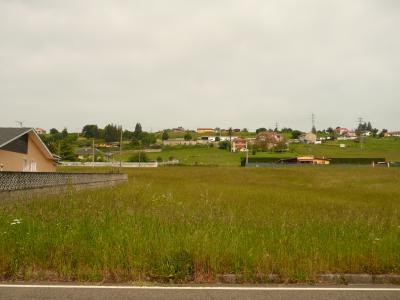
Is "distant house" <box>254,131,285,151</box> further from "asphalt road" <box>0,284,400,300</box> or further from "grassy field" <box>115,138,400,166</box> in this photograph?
"asphalt road" <box>0,284,400,300</box>

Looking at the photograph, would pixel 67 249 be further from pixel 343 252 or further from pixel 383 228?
pixel 383 228

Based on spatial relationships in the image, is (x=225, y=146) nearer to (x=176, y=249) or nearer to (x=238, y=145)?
(x=238, y=145)

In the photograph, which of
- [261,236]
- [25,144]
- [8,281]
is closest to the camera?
[8,281]

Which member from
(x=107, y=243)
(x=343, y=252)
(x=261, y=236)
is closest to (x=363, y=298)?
(x=343, y=252)

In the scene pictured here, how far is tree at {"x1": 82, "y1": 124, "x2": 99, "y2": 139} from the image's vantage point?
584ft

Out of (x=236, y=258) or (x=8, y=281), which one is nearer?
(x=8, y=281)

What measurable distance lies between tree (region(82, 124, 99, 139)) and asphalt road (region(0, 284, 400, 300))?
17562cm

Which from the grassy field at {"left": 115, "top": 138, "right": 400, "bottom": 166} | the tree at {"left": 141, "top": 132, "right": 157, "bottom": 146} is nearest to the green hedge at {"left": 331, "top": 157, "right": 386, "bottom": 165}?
the grassy field at {"left": 115, "top": 138, "right": 400, "bottom": 166}

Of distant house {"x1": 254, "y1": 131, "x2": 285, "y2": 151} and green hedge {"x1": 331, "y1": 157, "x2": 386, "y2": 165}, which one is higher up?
distant house {"x1": 254, "y1": 131, "x2": 285, "y2": 151}

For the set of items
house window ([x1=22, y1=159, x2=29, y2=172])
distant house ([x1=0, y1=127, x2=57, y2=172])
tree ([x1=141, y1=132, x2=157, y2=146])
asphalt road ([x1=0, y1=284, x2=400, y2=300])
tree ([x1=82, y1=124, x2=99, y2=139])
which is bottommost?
asphalt road ([x1=0, y1=284, x2=400, y2=300])

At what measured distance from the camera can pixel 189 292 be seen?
6.47 meters

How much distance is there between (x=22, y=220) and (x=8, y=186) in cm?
950

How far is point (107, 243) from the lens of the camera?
811 cm

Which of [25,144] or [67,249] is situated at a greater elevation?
[25,144]
